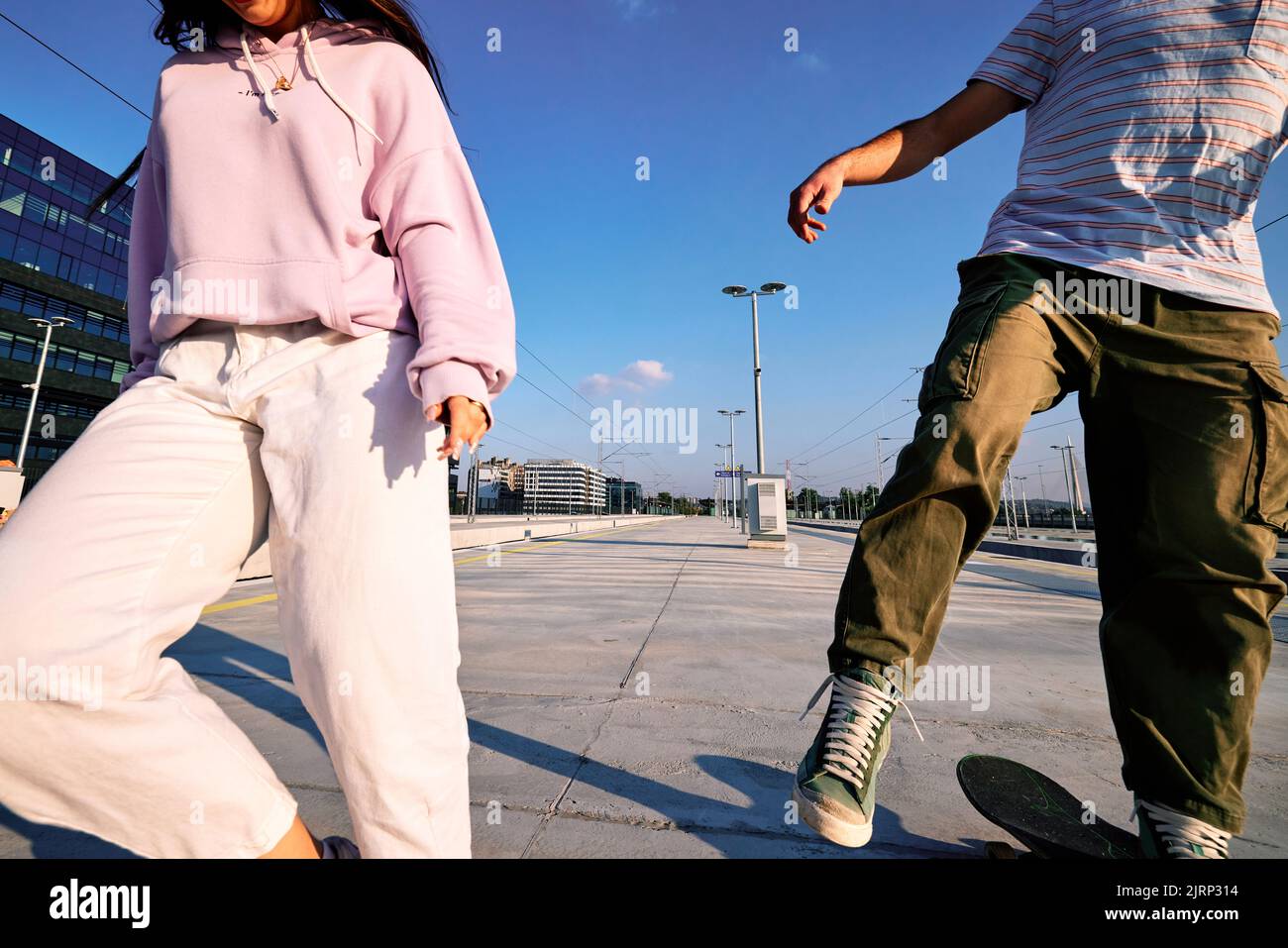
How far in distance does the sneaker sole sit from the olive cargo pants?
26 centimetres

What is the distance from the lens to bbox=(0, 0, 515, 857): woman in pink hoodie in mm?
792

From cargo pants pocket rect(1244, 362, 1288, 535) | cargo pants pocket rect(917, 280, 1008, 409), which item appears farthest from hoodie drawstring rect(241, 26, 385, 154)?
cargo pants pocket rect(1244, 362, 1288, 535)

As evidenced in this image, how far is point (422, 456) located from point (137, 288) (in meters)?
0.74

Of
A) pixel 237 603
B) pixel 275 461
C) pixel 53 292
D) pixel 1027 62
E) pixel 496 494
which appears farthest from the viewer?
pixel 496 494

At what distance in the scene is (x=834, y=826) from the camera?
3.33 feet

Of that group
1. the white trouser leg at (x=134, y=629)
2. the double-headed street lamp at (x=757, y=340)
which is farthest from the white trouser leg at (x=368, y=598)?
the double-headed street lamp at (x=757, y=340)

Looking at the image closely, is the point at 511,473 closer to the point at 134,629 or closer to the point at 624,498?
the point at 624,498

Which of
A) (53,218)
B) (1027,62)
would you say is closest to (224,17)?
A: (1027,62)

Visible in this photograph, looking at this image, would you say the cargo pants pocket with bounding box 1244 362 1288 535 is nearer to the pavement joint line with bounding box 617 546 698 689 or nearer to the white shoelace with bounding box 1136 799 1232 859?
the white shoelace with bounding box 1136 799 1232 859

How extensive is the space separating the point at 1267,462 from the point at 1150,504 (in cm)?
21

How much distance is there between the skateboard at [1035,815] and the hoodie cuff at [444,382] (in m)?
1.41

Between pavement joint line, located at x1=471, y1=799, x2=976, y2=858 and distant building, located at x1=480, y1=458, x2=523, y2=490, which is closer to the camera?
pavement joint line, located at x1=471, y1=799, x2=976, y2=858

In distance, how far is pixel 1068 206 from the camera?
1318mm
